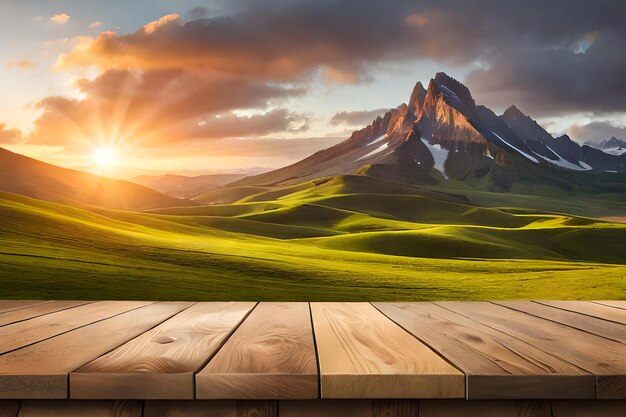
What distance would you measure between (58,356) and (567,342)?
9.05 ft

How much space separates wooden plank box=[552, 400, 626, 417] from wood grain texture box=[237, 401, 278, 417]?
129 cm

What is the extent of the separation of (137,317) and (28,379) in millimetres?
1448

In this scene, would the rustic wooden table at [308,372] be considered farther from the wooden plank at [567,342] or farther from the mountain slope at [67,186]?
the mountain slope at [67,186]

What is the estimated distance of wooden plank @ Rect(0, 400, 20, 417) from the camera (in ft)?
7.54

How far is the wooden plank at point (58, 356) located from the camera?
7.35ft

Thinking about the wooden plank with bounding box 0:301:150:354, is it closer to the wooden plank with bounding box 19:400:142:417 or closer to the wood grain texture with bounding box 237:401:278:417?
the wooden plank with bounding box 19:400:142:417

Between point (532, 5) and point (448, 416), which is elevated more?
point (532, 5)

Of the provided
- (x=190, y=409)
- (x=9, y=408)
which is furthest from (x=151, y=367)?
(x=9, y=408)

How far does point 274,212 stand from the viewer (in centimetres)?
8931

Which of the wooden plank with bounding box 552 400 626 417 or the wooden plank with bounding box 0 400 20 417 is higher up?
the wooden plank with bounding box 0 400 20 417

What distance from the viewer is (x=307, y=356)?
2.55 m

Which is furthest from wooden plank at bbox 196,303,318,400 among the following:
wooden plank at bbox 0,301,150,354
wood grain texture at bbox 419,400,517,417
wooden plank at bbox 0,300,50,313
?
wooden plank at bbox 0,300,50,313

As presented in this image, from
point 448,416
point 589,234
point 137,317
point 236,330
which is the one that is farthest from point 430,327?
point 589,234

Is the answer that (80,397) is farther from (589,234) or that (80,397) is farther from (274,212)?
(274,212)
